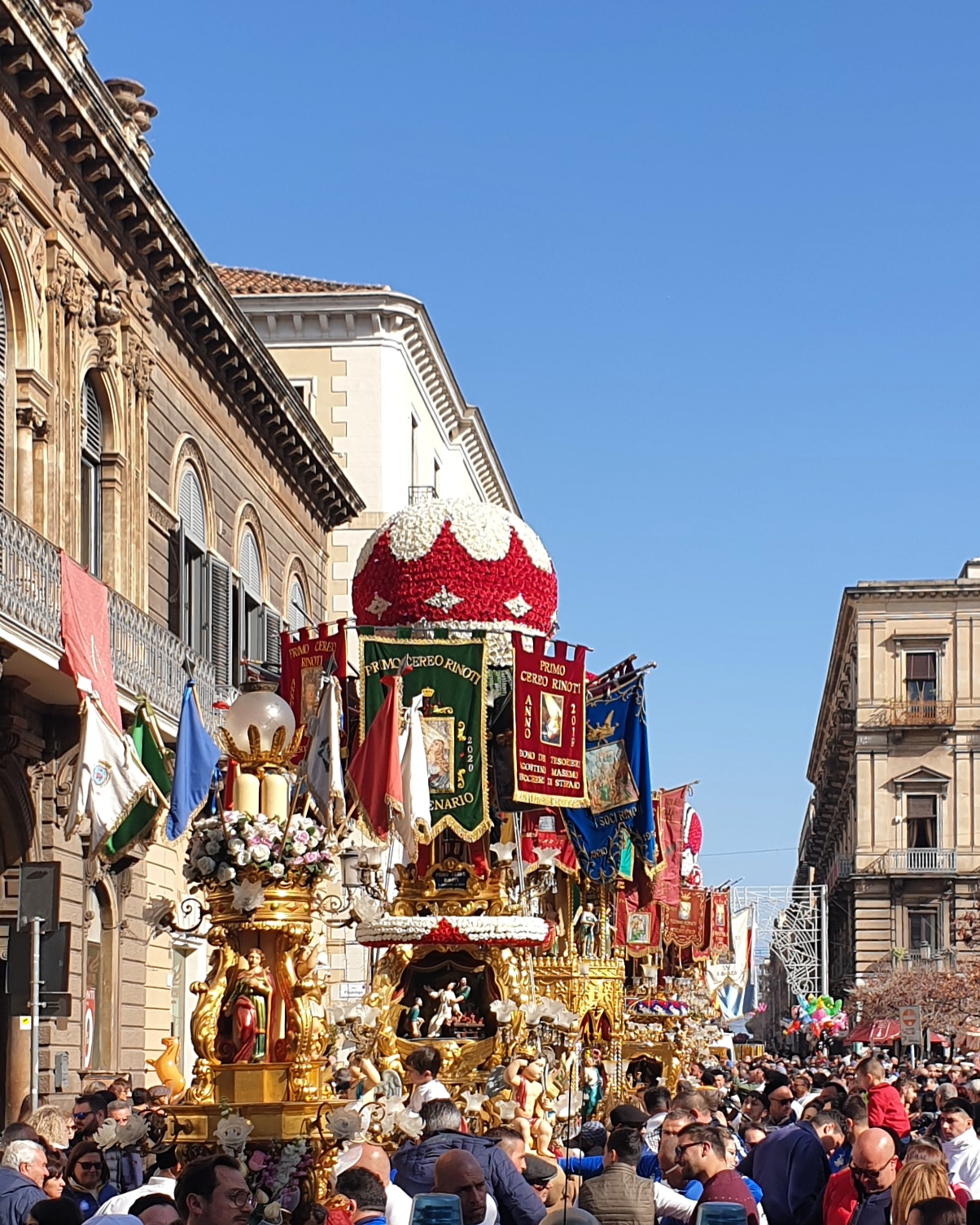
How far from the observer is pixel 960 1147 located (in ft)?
37.4

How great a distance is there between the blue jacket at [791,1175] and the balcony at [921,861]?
204ft

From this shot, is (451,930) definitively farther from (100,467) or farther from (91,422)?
(100,467)

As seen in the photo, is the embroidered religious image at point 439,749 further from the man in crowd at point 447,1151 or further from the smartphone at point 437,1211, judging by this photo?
the smartphone at point 437,1211

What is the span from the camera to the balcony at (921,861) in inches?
2808

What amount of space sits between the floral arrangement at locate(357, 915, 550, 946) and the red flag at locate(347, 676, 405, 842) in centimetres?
69

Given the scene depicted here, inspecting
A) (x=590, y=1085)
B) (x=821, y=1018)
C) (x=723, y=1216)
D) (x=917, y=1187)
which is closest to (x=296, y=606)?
(x=590, y=1085)

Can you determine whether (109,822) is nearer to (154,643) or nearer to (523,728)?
(523,728)

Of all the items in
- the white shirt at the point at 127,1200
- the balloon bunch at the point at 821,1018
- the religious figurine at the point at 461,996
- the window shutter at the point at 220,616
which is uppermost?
the window shutter at the point at 220,616

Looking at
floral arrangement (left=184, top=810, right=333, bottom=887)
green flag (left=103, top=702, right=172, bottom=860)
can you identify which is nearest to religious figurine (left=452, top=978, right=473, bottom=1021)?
green flag (left=103, top=702, right=172, bottom=860)

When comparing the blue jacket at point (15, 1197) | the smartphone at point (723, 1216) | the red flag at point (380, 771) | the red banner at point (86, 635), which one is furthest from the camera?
the red banner at point (86, 635)

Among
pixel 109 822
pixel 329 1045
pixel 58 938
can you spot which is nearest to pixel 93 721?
pixel 109 822

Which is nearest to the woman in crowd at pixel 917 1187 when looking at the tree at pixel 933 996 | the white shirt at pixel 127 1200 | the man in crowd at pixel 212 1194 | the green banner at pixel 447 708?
the man in crowd at pixel 212 1194

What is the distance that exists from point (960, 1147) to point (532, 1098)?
3263 millimetres

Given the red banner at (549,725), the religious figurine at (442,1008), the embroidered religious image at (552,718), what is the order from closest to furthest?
Answer: the religious figurine at (442,1008) → the red banner at (549,725) → the embroidered religious image at (552,718)
